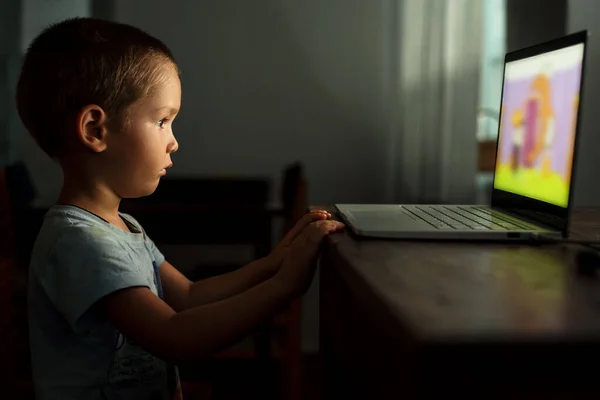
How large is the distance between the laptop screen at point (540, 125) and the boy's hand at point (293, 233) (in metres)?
0.31

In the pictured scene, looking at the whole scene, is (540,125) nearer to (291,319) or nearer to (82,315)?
(82,315)

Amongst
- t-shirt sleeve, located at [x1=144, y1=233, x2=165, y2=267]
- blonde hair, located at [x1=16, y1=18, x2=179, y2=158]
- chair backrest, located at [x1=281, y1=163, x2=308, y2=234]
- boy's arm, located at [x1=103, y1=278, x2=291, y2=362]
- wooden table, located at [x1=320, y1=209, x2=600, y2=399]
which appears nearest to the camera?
wooden table, located at [x1=320, y1=209, x2=600, y2=399]

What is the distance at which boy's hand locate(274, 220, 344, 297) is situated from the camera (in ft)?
3.10

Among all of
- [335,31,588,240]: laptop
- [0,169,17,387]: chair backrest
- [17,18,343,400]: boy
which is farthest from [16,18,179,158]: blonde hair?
[335,31,588,240]: laptop

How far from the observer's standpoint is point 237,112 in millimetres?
2715

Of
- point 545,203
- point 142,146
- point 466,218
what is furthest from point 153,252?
point 545,203

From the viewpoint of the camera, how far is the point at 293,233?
112cm

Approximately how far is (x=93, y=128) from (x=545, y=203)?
0.63 m

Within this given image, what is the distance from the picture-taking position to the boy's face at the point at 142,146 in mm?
1023

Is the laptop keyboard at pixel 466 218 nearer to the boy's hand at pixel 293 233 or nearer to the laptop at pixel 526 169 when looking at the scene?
the laptop at pixel 526 169

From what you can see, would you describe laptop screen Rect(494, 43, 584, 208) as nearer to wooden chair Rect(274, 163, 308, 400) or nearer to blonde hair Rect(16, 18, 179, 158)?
blonde hair Rect(16, 18, 179, 158)

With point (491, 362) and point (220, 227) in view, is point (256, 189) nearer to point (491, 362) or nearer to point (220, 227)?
point (220, 227)

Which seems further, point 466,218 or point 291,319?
point 291,319

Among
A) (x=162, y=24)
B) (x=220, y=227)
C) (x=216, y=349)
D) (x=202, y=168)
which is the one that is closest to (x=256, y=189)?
(x=220, y=227)
